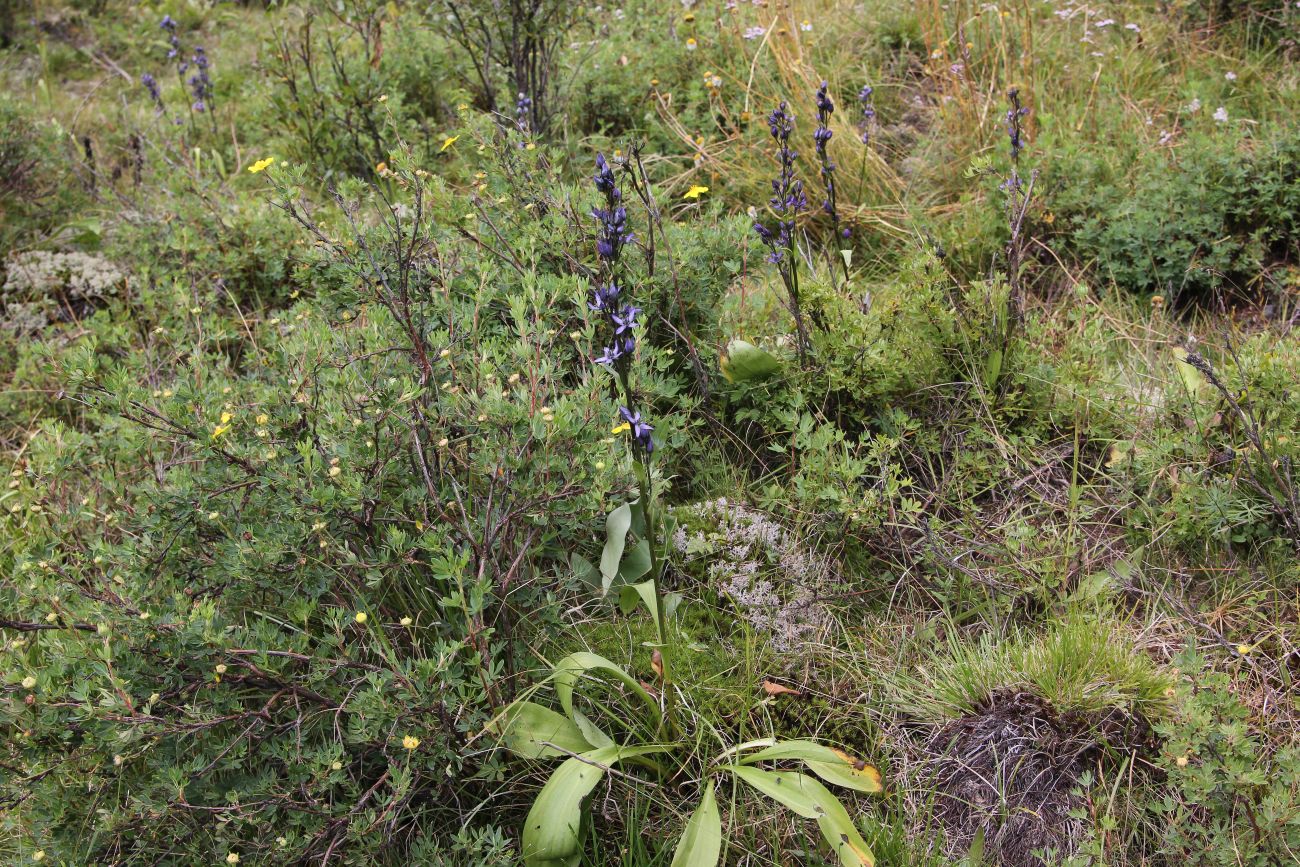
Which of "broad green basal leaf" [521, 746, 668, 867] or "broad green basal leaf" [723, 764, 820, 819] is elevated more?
"broad green basal leaf" [521, 746, 668, 867]

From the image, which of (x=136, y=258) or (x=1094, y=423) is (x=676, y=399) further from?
(x=136, y=258)

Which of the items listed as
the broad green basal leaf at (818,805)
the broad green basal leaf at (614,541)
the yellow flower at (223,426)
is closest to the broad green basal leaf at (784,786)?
the broad green basal leaf at (818,805)

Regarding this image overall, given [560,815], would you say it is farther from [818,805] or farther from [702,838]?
[818,805]

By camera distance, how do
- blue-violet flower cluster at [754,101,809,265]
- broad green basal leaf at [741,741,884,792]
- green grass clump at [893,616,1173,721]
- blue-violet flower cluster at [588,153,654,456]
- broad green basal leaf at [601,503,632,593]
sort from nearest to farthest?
blue-violet flower cluster at [588,153,654,456] → broad green basal leaf at [741,741,884,792] → green grass clump at [893,616,1173,721] → broad green basal leaf at [601,503,632,593] → blue-violet flower cluster at [754,101,809,265]

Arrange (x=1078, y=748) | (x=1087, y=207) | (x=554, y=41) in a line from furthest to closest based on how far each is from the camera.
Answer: (x=554, y=41) < (x=1087, y=207) < (x=1078, y=748)

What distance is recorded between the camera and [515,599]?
2305mm

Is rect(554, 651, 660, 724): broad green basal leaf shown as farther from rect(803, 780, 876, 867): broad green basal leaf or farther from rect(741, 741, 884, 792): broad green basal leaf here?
rect(803, 780, 876, 867): broad green basal leaf

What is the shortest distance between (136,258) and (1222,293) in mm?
4318

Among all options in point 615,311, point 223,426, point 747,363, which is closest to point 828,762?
point 615,311

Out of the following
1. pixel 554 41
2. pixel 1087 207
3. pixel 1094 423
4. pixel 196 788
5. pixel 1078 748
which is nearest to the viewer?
pixel 196 788

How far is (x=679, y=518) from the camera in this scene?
279cm

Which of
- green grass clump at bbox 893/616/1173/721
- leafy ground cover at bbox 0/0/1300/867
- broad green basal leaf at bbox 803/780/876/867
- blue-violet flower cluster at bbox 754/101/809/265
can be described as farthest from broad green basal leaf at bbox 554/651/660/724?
blue-violet flower cluster at bbox 754/101/809/265

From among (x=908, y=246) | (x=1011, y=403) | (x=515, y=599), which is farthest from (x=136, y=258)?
(x=1011, y=403)

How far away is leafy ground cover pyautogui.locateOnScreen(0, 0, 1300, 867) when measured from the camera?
200 centimetres
